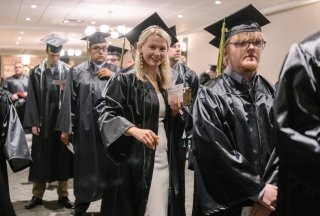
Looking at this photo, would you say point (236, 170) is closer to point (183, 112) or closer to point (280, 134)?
point (280, 134)

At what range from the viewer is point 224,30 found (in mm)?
2182

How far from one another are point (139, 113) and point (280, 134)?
1335mm

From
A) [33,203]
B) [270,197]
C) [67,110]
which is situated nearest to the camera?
[270,197]

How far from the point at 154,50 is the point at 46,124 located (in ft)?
8.25

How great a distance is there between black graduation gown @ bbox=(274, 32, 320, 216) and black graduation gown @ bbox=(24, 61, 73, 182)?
12.0 feet

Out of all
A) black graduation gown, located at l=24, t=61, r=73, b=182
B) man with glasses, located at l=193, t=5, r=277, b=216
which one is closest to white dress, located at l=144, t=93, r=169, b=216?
man with glasses, located at l=193, t=5, r=277, b=216

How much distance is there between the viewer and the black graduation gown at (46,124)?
181 inches

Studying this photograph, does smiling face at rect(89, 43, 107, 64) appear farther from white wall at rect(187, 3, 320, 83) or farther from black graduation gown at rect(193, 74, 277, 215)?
white wall at rect(187, 3, 320, 83)

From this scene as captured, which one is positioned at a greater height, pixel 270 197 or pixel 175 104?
pixel 175 104

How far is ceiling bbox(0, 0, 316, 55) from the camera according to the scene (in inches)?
375

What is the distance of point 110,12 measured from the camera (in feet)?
35.4

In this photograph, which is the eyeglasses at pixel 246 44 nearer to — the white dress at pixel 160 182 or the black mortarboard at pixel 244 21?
the black mortarboard at pixel 244 21

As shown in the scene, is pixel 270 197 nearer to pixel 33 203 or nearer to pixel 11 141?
pixel 11 141

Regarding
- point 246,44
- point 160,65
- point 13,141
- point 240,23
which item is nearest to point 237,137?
point 246,44
